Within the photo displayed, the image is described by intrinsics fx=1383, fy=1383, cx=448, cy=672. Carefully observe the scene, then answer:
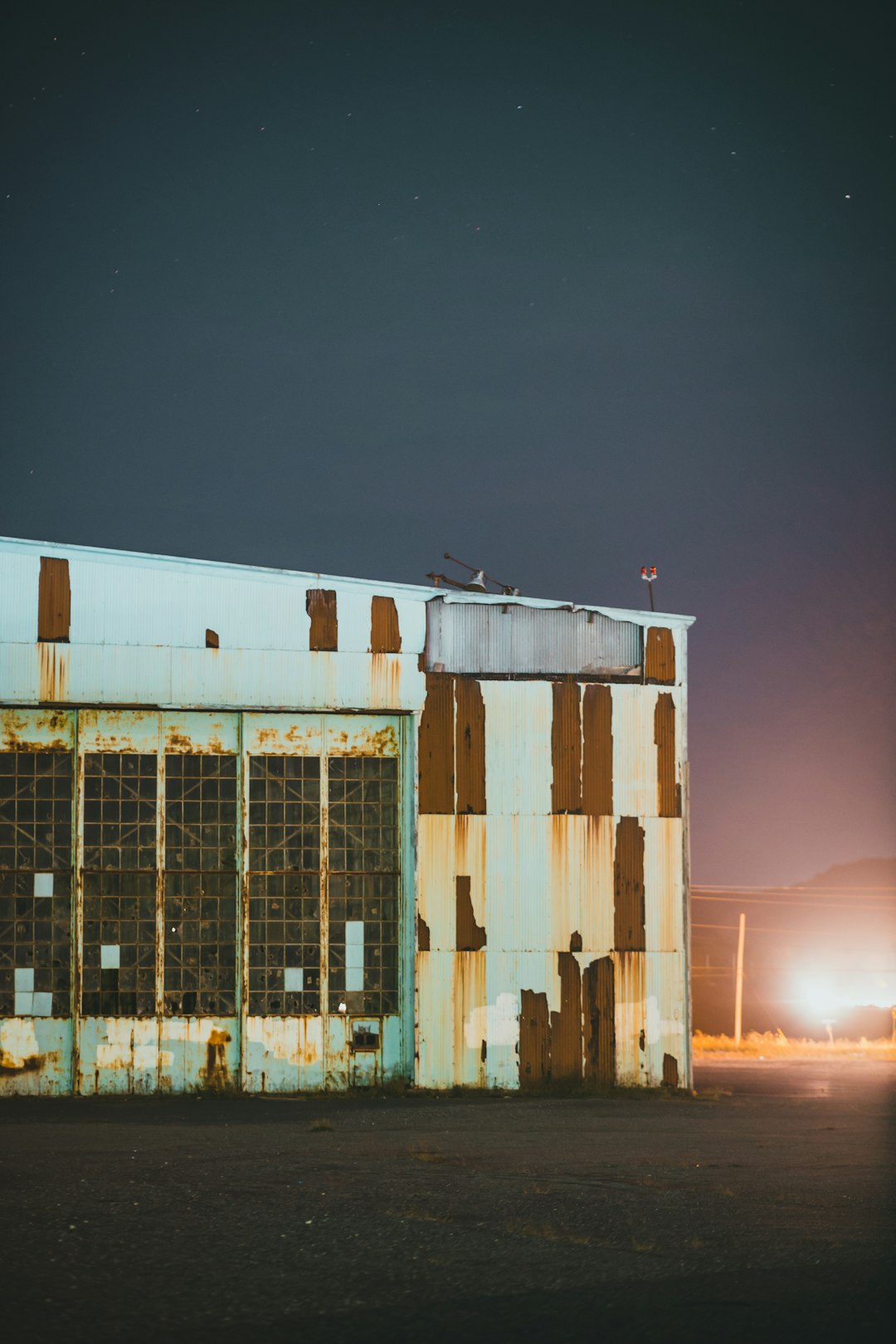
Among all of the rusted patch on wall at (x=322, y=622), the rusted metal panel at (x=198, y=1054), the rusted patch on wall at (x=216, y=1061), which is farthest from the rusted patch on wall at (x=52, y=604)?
the rusted patch on wall at (x=216, y=1061)

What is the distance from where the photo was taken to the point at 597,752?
1800 cm

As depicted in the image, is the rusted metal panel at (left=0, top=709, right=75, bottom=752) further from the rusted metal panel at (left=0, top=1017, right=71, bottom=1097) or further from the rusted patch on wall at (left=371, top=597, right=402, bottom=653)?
the rusted patch on wall at (left=371, top=597, right=402, bottom=653)

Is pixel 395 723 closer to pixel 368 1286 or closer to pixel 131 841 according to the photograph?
pixel 131 841

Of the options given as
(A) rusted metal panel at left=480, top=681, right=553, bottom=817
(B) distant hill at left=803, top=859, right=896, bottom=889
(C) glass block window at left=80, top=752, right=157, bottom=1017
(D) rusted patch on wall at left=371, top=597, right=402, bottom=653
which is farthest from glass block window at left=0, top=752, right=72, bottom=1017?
(B) distant hill at left=803, top=859, right=896, bottom=889

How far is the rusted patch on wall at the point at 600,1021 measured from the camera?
57.3ft

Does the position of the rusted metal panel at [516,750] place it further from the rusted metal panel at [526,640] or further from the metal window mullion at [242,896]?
the metal window mullion at [242,896]

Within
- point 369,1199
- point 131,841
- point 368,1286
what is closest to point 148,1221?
point 369,1199

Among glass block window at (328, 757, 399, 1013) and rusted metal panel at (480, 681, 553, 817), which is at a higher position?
rusted metal panel at (480, 681, 553, 817)

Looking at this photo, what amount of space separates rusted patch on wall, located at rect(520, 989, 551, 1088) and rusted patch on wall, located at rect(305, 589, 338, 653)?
199 inches

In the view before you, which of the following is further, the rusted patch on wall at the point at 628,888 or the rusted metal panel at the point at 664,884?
the rusted metal panel at the point at 664,884

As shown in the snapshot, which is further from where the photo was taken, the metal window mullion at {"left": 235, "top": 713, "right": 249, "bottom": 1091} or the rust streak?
the metal window mullion at {"left": 235, "top": 713, "right": 249, "bottom": 1091}

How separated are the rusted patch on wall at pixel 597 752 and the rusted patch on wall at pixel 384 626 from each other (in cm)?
258

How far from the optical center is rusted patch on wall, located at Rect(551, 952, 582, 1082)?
1739 centimetres

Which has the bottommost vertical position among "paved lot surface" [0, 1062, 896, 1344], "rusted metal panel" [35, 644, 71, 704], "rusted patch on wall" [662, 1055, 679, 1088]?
"rusted patch on wall" [662, 1055, 679, 1088]
